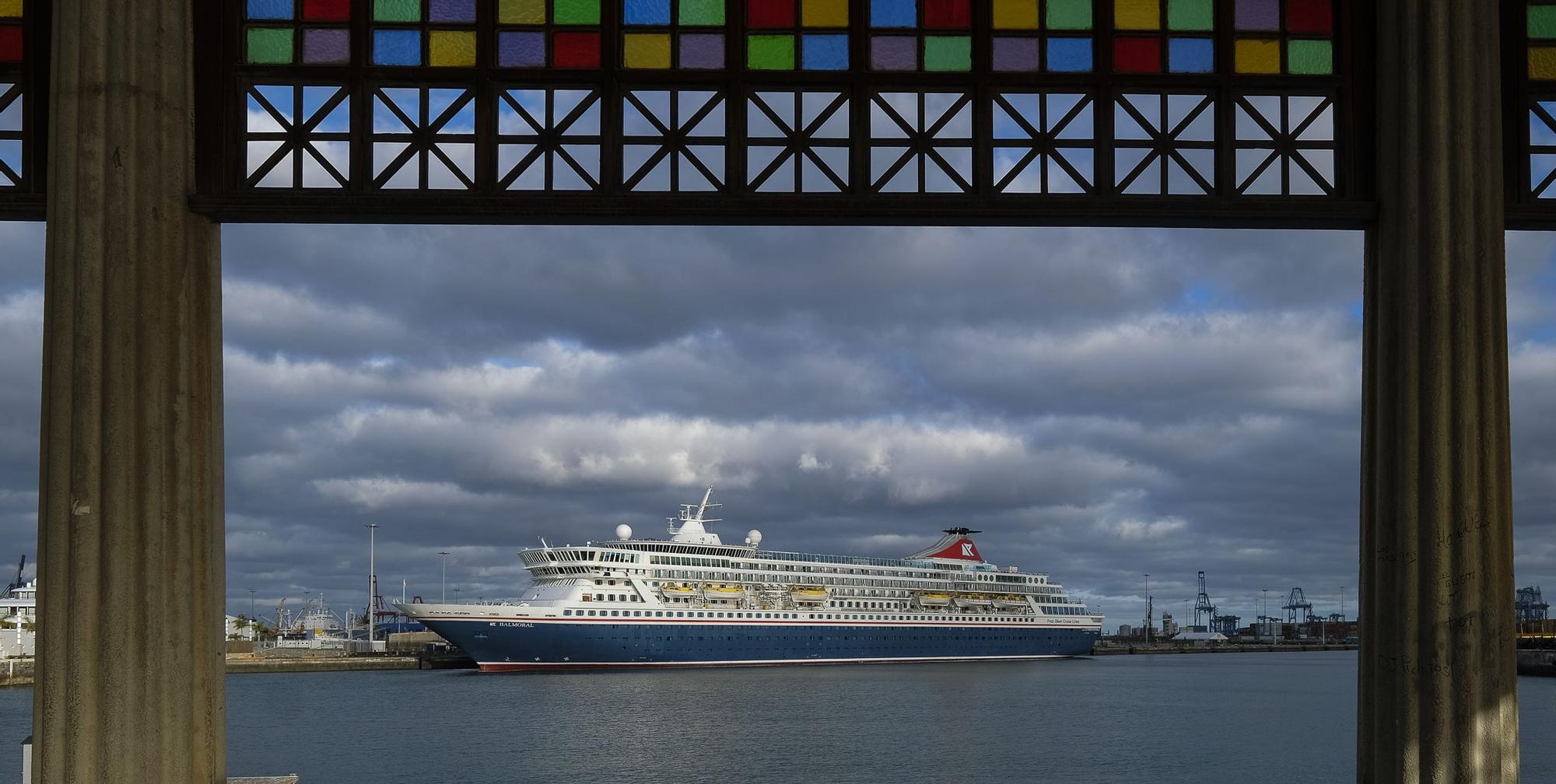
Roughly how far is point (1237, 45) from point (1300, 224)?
1.04 metres

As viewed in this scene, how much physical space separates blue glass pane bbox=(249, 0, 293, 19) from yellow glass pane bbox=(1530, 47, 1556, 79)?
22.3 feet

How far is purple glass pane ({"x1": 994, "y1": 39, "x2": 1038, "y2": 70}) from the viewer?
789cm

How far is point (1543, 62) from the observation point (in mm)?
7992

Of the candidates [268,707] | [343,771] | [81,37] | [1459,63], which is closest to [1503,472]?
[1459,63]

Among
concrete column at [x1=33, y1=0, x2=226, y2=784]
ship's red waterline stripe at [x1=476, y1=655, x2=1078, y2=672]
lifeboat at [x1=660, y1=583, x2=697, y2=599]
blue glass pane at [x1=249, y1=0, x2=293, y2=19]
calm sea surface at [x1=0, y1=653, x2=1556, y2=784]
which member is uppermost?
blue glass pane at [x1=249, y1=0, x2=293, y2=19]

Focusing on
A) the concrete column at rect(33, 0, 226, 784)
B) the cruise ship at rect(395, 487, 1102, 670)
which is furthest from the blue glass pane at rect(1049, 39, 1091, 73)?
the cruise ship at rect(395, 487, 1102, 670)

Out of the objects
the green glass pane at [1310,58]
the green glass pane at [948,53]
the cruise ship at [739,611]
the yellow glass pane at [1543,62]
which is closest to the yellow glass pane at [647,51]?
the green glass pane at [948,53]

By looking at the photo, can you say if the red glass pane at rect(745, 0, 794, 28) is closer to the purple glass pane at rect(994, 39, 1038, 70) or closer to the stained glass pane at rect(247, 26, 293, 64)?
the purple glass pane at rect(994, 39, 1038, 70)

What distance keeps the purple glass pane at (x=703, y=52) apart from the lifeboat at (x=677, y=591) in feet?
217

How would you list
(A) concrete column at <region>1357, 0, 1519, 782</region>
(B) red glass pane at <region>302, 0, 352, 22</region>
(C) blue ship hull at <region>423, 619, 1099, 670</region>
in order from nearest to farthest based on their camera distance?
1. (A) concrete column at <region>1357, 0, 1519, 782</region>
2. (B) red glass pane at <region>302, 0, 352, 22</region>
3. (C) blue ship hull at <region>423, 619, 1099, 670</region>

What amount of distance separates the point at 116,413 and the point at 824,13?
422cm

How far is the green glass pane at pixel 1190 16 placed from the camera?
313 inches

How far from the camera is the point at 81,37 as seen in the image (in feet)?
23.8

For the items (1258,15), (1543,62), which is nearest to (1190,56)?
(1258,15)
